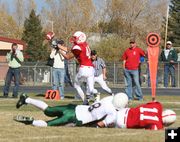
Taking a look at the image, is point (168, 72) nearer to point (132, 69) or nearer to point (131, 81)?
point (131, 81)

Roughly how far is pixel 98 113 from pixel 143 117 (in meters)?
0.75

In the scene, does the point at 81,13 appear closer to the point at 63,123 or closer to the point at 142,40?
the point at 142,40

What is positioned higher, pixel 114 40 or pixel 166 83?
pixel 114 40

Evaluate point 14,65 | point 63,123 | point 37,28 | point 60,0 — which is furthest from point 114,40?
point 63,123

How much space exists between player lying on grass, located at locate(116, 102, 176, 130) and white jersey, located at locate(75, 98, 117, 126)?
134 mm

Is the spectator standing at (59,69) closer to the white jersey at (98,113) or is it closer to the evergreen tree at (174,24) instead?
the white jersey at (98,113)

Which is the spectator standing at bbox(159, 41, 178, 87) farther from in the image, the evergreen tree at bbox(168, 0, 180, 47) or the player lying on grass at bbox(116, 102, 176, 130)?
the evergreen tree at bbox(168, 0, 180, 47)

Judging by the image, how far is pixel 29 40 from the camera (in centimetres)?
7375

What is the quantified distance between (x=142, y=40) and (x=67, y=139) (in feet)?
223

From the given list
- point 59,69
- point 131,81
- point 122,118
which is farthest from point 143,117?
point 59,69

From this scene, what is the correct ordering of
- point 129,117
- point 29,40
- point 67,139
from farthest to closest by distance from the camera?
1. point 29,40
2. point 129,117
3. point 67,139

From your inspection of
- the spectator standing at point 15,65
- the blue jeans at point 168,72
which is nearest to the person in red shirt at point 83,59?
the spectator standing at point 15,65

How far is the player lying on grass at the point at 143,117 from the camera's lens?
34.8 ft

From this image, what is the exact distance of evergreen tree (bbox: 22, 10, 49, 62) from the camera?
234 feet
